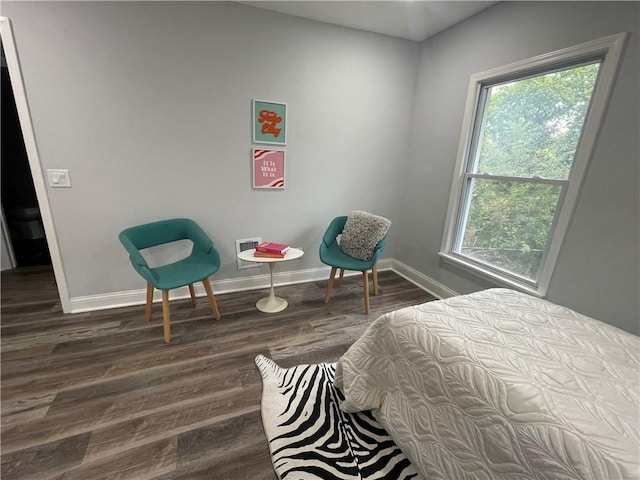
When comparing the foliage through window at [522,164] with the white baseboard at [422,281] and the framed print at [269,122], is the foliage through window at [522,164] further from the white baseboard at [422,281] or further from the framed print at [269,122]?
the framed print at [269,122]

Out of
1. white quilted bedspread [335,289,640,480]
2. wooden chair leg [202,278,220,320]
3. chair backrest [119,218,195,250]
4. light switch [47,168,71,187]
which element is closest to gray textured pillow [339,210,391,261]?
white quilted bedspread [335,289,640,480]

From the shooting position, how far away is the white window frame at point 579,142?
5.11 ft

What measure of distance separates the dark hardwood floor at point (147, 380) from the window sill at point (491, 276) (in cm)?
57

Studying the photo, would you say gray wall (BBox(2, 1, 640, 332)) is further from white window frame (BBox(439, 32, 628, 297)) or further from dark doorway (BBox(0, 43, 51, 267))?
dark doorway (BBox(0, 43, 51, 267))

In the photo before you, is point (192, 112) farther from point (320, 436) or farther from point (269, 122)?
point (320, 436)

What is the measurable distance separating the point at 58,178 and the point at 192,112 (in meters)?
1.11

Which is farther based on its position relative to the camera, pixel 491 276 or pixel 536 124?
pixel 491 276

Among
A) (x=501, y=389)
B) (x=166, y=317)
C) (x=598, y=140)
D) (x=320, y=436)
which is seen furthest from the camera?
(x=166, y=317)

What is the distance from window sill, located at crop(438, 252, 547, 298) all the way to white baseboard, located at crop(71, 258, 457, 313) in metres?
0.31

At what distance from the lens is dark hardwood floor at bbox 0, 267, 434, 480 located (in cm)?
120

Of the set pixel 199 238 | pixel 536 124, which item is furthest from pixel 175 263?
pixel 536 124

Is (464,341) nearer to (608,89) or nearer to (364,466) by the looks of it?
(364,466)

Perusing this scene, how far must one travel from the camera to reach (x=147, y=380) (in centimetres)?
162

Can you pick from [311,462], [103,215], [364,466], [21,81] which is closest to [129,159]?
[103,215]
